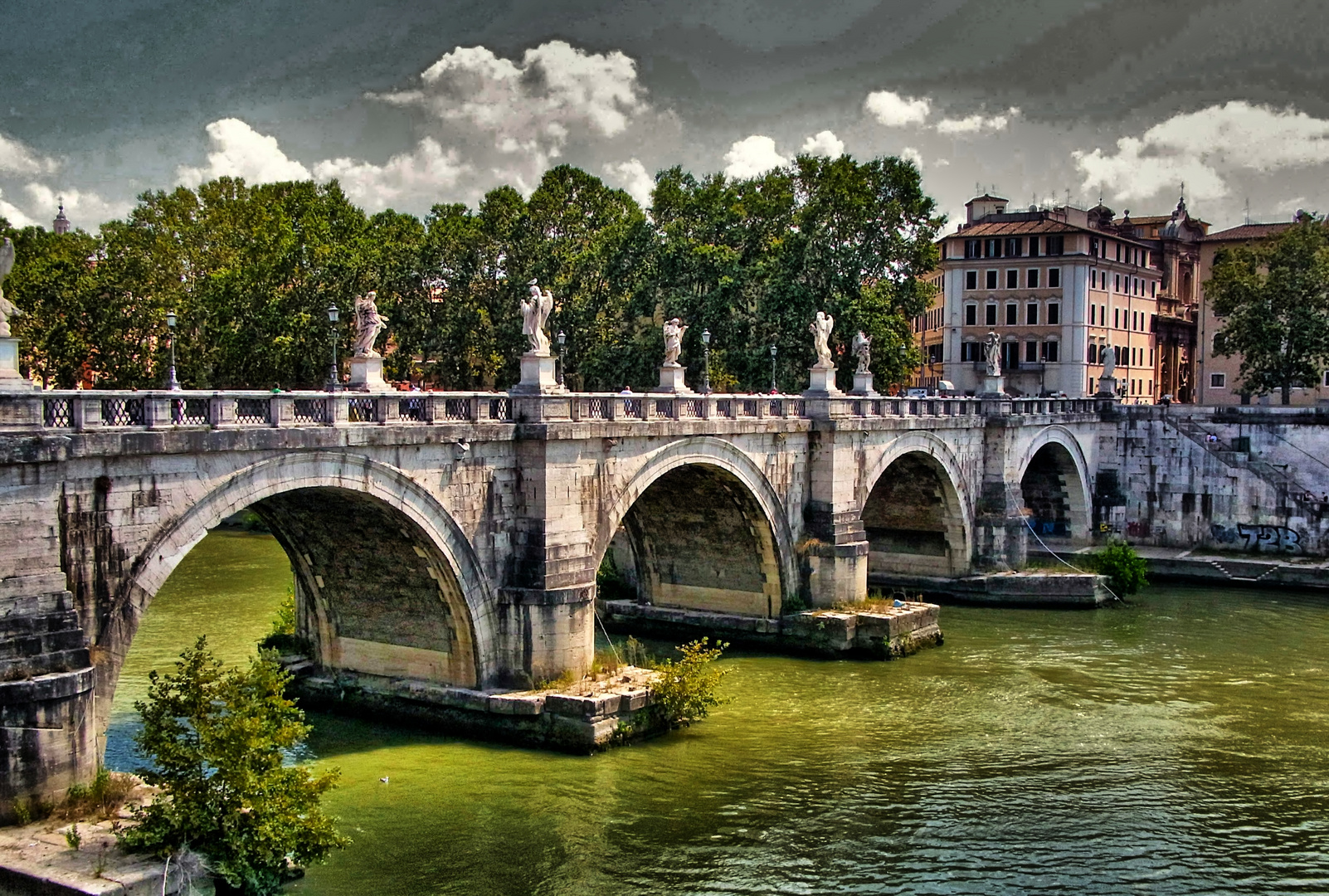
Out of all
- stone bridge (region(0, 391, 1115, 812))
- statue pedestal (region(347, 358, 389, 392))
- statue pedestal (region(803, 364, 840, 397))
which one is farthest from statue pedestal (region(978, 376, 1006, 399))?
statue pedestal (region(347, 358, 389, 392))

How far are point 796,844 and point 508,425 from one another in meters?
8.32

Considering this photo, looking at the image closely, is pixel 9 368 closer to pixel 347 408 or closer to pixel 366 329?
pixel 347 408

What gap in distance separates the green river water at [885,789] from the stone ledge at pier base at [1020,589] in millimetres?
6397

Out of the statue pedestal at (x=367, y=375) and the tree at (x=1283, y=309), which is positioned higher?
the tree at (x=1283, y=309)

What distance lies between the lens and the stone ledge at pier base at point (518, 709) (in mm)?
21250

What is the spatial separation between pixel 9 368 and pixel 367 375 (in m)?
6.31

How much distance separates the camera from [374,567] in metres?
22.4

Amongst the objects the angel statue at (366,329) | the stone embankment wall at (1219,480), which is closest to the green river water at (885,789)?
the angel statue at (366,329)

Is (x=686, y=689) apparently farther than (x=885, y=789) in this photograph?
Yes

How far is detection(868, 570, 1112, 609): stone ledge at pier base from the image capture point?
35875mm

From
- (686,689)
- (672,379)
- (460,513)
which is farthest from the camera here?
(672,379)

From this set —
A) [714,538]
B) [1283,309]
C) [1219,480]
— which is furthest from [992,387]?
[1283,309]

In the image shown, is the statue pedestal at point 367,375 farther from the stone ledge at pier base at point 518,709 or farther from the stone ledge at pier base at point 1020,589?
the stone ledge at pier base at point 1020,589

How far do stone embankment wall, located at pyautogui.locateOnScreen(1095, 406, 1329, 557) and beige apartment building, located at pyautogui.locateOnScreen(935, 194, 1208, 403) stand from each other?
1342 cm
